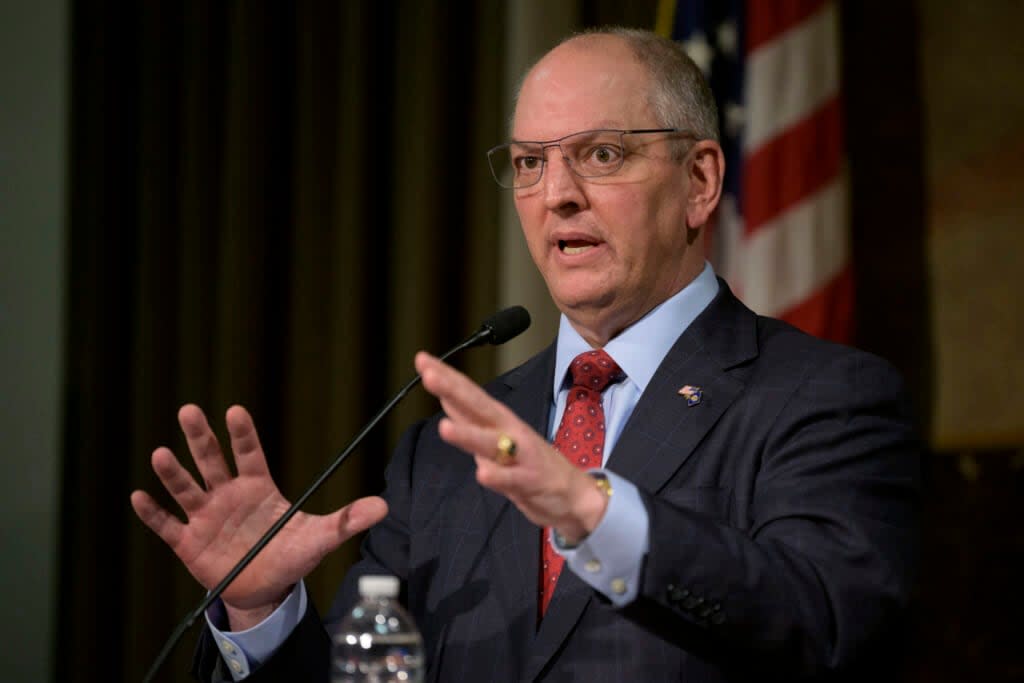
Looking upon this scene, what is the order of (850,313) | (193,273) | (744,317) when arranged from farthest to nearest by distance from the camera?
(193,273), (850,313), (744,317)

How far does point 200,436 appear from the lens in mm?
1727

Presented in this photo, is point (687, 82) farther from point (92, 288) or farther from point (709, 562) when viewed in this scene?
point (92, 288)

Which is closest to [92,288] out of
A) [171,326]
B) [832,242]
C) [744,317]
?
[171,326]

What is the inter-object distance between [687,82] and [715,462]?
0.74m

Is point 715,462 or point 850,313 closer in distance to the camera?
point 715,462

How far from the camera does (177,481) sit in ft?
5.73

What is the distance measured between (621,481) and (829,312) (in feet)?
6.08

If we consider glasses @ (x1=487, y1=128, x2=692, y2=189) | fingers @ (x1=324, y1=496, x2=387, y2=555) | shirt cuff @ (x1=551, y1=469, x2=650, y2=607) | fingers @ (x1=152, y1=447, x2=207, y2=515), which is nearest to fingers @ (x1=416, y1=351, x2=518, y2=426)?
shirt cuff @ (x1=551, y1=469, x2=650, y2=607)

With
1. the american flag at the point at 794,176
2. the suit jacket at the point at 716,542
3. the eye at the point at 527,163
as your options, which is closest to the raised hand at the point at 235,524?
the suit jacket at the point at 716,542

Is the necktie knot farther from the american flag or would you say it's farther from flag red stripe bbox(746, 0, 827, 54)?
flag red stripe bbox(746, 0, 827, 54)

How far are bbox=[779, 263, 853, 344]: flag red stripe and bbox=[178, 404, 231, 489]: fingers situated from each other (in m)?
1.79

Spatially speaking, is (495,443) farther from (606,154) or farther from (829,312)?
(829,312)

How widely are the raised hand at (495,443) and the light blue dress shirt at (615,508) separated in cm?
9

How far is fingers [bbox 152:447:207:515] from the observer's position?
5.66 feet
